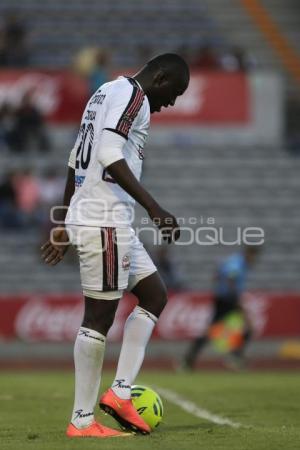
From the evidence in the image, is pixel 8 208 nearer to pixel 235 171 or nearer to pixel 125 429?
pixel 235 171

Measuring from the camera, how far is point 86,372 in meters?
7.47

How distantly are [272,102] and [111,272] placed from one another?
1821 centimetres

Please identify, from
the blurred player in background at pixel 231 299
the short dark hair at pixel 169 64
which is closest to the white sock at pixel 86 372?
the short dark hair at pixel 169 64

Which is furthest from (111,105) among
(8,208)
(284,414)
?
(8,208)

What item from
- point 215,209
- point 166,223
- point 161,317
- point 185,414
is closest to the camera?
point 166,223

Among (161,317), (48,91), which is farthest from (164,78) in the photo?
(48,91)

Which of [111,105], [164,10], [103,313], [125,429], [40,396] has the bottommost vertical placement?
[40,396]

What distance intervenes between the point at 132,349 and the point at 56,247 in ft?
2.71

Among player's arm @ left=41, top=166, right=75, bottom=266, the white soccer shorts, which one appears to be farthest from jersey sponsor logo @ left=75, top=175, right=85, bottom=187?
the white soccer shorts

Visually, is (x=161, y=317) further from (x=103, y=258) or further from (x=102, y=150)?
(x=102, y=150)

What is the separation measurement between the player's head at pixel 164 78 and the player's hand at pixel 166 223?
920 millimetres

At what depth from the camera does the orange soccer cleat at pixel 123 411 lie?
24.7 ft

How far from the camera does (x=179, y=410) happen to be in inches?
392

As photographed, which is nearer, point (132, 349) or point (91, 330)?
point (91, 330)
